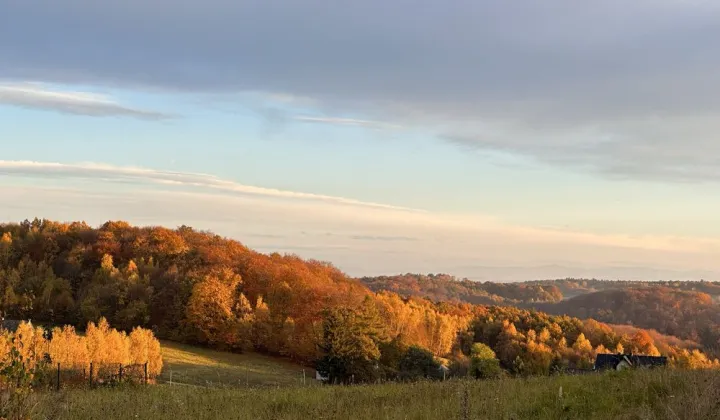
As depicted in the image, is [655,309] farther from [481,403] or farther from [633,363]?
[481,403]

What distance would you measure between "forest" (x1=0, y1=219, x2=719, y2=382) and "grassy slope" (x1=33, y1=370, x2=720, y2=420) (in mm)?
43233

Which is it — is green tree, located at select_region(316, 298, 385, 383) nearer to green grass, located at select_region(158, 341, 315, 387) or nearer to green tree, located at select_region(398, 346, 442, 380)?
green grass, located at select_region(158, 341, 315, 387)

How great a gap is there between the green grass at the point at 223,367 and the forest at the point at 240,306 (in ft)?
7.48

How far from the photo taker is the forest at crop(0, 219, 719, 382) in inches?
2394

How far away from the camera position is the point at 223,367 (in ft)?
208

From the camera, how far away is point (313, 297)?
268ft

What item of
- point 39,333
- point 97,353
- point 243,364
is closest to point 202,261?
point 243,364

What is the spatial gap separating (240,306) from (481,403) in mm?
74313

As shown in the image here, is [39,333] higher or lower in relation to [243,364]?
higher

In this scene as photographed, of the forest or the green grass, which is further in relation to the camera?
the forest

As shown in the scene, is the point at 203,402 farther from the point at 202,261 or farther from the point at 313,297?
the point at 202,261

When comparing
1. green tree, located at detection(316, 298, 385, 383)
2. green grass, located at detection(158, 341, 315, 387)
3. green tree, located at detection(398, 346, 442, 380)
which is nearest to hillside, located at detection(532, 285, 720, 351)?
green tree, located at detection(398, 346, 442, 380)

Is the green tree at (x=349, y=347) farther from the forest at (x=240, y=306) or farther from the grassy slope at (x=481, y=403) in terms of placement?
the grassy slope at (x=481, y=403)

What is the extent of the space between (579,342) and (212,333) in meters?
64.6
